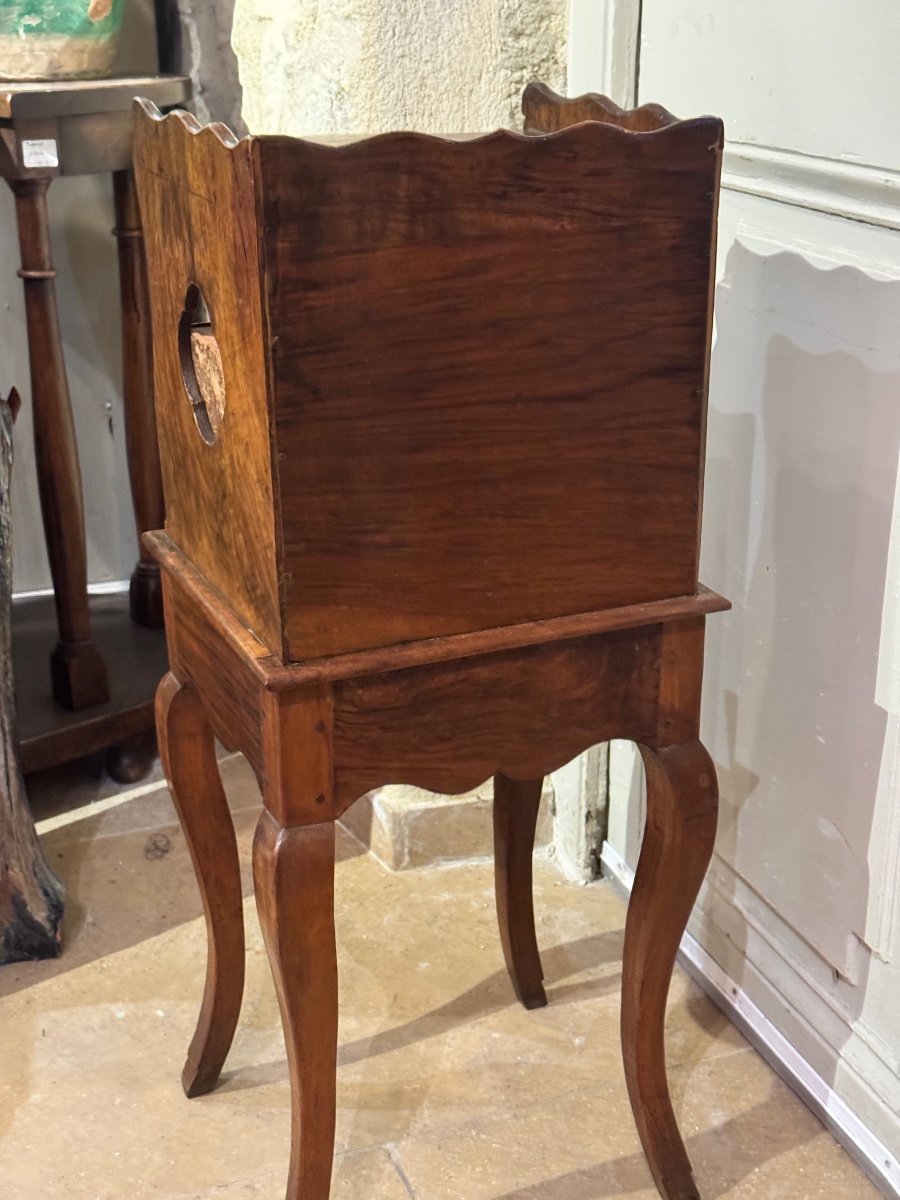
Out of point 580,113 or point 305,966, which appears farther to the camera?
point 580,113

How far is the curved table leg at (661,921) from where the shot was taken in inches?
54.6

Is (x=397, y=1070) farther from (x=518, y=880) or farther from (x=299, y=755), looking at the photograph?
(x=299, y=755)

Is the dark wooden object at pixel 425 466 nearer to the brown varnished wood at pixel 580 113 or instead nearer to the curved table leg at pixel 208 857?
the brown varnished wood at pixel 580 113

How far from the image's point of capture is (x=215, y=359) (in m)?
1.30

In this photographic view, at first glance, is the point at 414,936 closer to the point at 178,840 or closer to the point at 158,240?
the point at 178,840

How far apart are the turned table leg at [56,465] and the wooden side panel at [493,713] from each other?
116 centimetres

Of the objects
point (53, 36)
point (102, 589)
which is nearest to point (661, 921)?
point (53, 36)

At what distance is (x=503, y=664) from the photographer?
50.0 inches

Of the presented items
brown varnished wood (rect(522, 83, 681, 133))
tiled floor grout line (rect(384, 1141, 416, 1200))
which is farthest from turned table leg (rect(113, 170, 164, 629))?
tiled floor grout line (rect(384, 1141, 416, 1200))

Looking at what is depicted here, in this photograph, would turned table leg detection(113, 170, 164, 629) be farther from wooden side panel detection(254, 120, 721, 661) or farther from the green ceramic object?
wooden side panel detection(254, 120, 721, 661)

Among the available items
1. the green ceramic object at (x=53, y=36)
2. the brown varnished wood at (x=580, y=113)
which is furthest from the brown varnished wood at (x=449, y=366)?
the green ceramic object at (x=53, y=36)

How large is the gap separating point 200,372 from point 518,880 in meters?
0.80

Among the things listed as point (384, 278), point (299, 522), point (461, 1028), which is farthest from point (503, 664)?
point (461, 1028)

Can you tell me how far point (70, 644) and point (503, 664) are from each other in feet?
4.08
